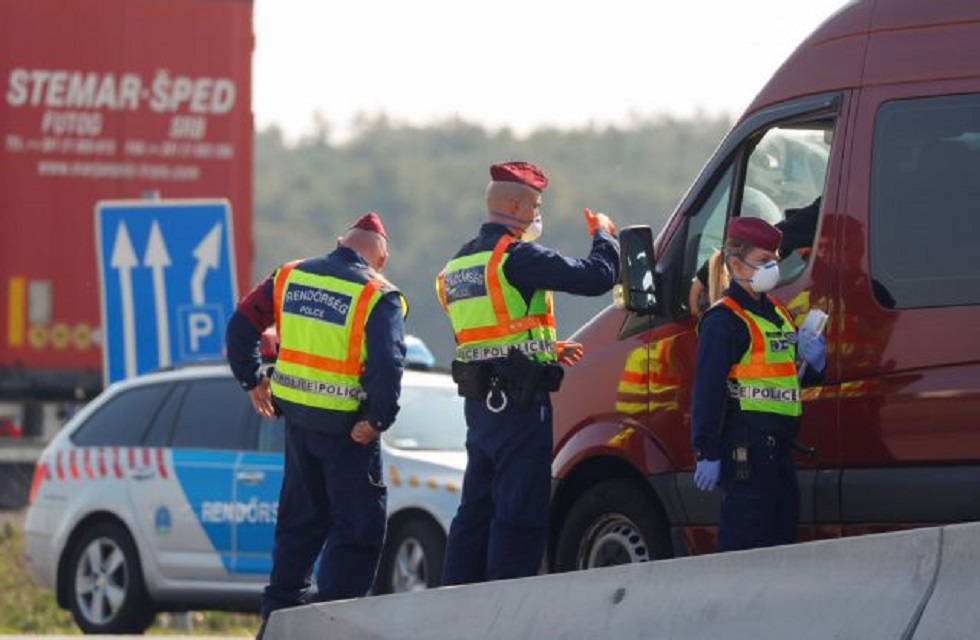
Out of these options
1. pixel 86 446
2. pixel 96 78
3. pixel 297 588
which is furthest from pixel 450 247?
pixel 297 588

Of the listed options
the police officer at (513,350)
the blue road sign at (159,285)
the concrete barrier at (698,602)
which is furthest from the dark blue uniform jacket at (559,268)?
the blue road sign at (159,285)

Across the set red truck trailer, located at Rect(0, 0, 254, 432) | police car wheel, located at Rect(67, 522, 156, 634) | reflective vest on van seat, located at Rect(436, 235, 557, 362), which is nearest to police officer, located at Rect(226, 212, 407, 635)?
reflective vest on van seat, located at Rect(436, 235, 557, 362)

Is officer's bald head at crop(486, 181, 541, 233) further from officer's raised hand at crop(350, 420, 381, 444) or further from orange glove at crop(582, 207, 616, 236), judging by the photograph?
officer's raised hand at crop(350, 420, 381, 444)

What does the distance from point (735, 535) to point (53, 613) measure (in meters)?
8.59

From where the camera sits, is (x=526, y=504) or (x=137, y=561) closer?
(x=526, y=504)

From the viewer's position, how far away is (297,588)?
34.0ft

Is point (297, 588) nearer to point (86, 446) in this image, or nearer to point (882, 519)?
point (882, 519)

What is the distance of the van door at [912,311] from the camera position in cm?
866

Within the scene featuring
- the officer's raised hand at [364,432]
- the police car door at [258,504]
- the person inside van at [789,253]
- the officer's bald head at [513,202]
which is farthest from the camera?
the police car door at [258,504]

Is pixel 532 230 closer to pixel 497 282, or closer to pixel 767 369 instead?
pixel 497 282

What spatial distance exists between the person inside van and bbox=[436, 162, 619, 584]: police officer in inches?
13.9

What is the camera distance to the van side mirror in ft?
31.4

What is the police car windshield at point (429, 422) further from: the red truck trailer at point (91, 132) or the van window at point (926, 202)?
the red truck trailer at point (91, 132)

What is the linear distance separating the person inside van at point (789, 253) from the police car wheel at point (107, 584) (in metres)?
6.02
